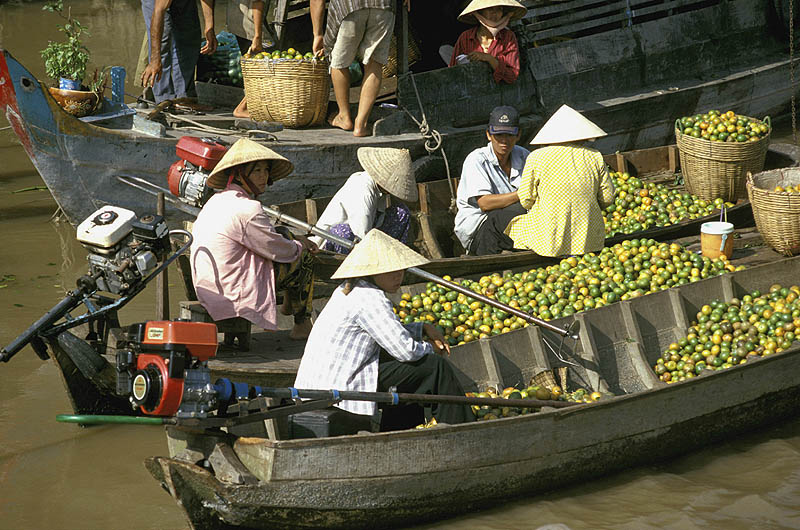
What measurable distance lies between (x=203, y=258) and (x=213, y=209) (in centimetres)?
27

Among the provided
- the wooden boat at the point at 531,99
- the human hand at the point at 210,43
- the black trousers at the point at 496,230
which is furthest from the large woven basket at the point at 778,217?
the human hand at the point at 210,43

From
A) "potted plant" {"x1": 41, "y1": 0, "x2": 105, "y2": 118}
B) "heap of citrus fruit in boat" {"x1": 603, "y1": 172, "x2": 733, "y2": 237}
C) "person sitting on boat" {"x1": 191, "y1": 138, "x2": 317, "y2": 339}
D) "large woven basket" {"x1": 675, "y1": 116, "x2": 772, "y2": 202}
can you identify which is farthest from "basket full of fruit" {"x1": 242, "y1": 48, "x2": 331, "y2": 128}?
"large woven basket" {"x1": 675, "y1": 116, "x2": 772, "y2": 202}

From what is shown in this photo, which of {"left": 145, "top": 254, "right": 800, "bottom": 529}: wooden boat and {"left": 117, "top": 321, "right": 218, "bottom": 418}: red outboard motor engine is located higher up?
{"left": 117, "top": 321, "right": 218, "bottom": 418}: red outboard motor engine

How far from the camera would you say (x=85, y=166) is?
24.3ft

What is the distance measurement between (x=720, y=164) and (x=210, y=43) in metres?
4.60

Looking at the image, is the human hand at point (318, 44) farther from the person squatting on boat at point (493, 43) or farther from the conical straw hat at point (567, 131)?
the conical straw hat at point (567, 131)

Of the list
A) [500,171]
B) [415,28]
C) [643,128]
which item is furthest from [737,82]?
[500,171]

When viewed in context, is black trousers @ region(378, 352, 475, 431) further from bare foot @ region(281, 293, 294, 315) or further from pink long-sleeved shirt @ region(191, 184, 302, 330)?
bare foot @ region(281, 293, 294, 315)

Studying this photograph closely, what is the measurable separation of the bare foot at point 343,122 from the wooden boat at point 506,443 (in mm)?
3335

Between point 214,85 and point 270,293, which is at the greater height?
point 214,85

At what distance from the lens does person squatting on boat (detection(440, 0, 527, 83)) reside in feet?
27.9

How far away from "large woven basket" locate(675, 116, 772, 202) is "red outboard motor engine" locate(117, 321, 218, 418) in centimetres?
505

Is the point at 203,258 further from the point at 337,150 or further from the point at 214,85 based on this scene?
the point at 214,85

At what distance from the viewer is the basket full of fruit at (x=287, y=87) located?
7.91 metres
